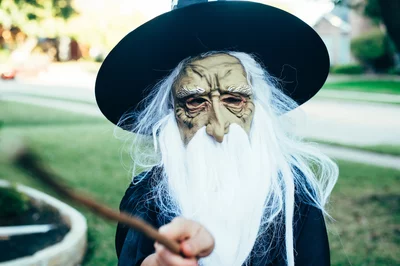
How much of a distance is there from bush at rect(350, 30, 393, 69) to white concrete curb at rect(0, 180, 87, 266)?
27.1 meters

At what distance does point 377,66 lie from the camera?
3048cm

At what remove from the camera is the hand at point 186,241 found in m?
1.12

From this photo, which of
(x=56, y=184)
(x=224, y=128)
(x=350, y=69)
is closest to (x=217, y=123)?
(x=224, y=128)

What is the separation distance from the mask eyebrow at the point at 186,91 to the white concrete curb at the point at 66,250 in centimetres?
238

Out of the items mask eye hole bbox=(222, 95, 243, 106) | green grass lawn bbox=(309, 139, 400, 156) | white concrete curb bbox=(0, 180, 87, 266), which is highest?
mask eye hole bbox=(222, 95, 243, 106)

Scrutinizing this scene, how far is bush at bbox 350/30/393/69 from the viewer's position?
2947cm

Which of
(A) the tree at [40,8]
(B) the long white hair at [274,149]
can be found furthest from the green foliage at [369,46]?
(B) the long white hair at [274,149]

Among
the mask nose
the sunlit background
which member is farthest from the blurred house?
the mask nose

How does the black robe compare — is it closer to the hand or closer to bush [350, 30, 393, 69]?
the hand

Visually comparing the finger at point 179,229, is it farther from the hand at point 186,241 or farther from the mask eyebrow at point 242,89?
the mask eyebrow at point 242,89

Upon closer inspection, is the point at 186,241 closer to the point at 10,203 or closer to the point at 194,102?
the point at 194,102

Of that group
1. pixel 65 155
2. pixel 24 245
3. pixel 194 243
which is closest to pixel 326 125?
pixel 65 155

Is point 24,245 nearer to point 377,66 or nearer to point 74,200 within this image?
point 74,200

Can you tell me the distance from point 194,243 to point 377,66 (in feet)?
103
